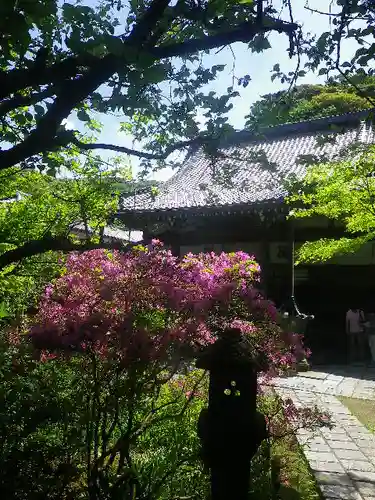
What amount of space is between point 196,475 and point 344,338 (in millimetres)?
10043

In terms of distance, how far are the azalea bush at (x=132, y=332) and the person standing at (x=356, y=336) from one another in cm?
933

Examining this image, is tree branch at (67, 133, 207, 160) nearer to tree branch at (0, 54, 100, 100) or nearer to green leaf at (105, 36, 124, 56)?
tree branch at (0, 54, 100, 100)

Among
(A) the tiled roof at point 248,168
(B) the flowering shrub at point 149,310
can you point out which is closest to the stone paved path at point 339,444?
(B) the flowering shrub at point 149,310

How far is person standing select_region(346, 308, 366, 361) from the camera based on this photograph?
11.8 m

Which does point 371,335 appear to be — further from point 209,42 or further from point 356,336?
point 209,42

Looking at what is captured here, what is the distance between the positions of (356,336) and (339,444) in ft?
23.8

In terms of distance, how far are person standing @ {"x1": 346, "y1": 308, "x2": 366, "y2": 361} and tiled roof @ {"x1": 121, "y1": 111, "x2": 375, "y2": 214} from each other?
4.23 meters

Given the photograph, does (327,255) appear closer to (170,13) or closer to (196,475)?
(196,475)

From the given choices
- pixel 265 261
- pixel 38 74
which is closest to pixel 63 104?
pixel 38 74

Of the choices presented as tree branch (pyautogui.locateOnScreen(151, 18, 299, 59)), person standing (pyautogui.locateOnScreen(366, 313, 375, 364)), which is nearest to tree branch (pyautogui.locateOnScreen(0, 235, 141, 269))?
tree branch (pyautogui.locateOnScreen(151, 18, 299, 59))

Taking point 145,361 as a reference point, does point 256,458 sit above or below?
below

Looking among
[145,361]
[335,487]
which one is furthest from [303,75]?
[335,487]

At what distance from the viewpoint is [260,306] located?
3.00m

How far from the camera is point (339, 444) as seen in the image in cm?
518
